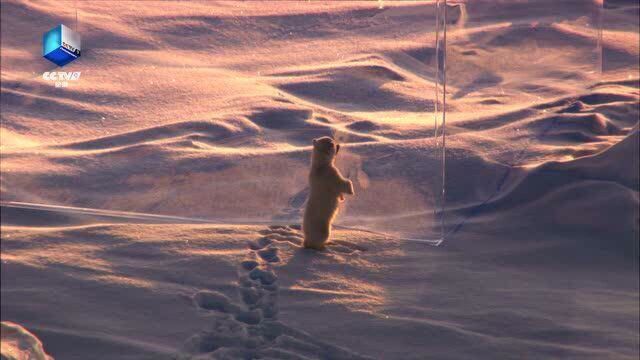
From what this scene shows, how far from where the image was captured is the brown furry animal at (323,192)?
546 centimetres

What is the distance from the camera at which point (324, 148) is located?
5.57 m

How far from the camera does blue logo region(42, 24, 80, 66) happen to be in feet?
19.9

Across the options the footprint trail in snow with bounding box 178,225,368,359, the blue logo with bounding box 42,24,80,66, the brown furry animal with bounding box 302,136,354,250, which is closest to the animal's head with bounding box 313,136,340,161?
the brown furry animal with bounding box 302,136,354,250

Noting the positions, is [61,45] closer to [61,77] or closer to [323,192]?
[61,77]

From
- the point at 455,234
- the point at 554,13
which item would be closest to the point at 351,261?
the point at 455,234

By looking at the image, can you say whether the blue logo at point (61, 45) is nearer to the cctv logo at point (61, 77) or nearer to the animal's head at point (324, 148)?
the cctv logo at point (61, 77)

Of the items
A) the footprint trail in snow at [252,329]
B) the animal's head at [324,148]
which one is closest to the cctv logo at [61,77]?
the animal's head at [324,148]

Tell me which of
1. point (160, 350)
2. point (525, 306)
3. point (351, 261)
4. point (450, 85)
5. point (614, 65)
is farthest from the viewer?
point (614, 65)

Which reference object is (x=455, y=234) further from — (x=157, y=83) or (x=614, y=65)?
(x=614, y=65)

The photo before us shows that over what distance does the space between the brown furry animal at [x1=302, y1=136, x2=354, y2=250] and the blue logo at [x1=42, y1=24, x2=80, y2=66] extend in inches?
69.7

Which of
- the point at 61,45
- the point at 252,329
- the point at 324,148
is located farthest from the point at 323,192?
Answer: the point at 61,45

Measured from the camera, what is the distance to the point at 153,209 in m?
5.99

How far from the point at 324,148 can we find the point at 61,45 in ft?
6.16

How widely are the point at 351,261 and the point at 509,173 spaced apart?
154 cm
